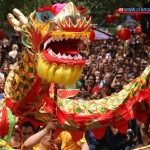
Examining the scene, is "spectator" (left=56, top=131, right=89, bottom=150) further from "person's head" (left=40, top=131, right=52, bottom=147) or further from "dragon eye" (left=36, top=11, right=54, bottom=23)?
"dragon eye" (left=36, top=11, right=54, bottom=23)

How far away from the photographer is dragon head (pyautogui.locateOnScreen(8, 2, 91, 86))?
718cm

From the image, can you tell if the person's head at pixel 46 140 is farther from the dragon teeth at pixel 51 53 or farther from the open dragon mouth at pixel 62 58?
the dragon teeth at pixel 51 53

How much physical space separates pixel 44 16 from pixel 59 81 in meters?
0.84

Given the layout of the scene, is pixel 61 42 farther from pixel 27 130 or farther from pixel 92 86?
pixel 92 86

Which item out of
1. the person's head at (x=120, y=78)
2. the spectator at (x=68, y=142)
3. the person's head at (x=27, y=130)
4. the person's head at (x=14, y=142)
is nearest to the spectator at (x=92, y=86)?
the person's head at (x=120, y=78)

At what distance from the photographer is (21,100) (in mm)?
8211

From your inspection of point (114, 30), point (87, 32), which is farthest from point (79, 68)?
point (114, 30)

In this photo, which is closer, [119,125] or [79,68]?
[79,68]

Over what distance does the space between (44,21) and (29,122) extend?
3.47 ft

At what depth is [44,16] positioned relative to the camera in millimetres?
7645

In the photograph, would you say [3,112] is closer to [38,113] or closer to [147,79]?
[38,113]

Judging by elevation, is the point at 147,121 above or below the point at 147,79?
below

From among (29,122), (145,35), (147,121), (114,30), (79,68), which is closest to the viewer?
(79,68)

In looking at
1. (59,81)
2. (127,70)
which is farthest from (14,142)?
(127,70)
